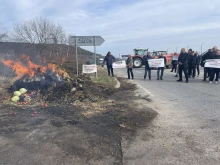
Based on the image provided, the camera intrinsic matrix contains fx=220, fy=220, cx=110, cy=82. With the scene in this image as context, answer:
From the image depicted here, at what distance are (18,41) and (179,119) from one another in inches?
921

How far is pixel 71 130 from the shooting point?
471 cm

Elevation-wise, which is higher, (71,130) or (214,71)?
(214,71)

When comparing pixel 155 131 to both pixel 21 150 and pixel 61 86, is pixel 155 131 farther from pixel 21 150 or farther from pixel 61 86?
pixel 61 86

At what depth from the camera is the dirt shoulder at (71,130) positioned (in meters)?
3.54

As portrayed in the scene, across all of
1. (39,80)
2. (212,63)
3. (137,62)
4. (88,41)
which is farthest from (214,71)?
(137,62)

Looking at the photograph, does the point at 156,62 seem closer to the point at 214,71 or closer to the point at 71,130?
the point at 214,71

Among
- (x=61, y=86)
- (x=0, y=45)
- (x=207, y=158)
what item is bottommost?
(x=207, y=158)

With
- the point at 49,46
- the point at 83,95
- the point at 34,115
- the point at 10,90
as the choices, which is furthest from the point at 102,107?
the point at 49,46

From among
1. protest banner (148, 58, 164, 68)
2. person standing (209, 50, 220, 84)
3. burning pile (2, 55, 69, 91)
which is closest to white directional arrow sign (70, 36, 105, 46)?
burning pile (2, 55, 69, 91)

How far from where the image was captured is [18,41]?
24797mm

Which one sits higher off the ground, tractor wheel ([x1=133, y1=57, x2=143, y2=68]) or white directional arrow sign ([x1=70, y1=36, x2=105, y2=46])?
white directional arrow sign ([x1=70, y1=36, x2=105, y2=46])

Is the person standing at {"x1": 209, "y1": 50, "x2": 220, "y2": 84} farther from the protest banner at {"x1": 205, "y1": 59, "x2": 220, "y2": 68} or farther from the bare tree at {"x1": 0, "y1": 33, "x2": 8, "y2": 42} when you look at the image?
the bare tree at {"x1": 0, "y1": 33, "x2": 8, "y2": 42}

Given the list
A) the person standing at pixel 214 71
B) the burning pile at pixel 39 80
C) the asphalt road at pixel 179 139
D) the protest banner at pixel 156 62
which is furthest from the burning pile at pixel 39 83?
the person standing at pixel 214 71

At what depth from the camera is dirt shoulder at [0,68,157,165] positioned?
354 cm
